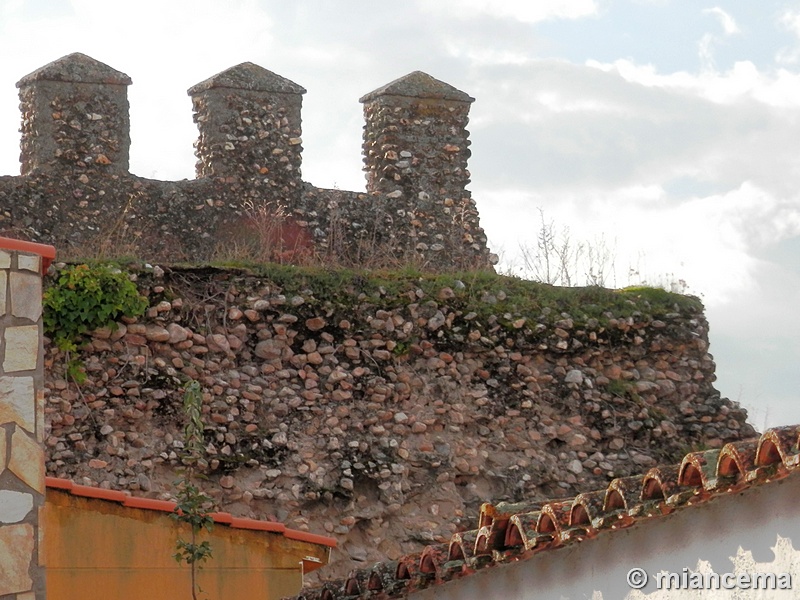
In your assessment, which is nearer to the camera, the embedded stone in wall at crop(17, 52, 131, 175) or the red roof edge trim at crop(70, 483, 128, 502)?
the red roof edge trim at crop(70, 483, 128, 502)

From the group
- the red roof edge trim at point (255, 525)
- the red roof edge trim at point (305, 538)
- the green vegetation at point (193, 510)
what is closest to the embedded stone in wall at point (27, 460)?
Answer: the green vegetation at point (193, 510)

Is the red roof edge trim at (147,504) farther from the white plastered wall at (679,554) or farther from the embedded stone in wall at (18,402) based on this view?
the white plastered wall at (679,554)

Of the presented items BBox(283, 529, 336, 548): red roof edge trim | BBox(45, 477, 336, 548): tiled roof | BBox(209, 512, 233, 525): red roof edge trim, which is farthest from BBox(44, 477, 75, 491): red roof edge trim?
BBox(283, 529, 336, 548): red roof edge trim

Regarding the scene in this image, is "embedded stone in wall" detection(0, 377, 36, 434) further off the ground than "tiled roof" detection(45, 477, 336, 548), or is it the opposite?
"embedded stone in wall" detection(0, 377, 36, 434)

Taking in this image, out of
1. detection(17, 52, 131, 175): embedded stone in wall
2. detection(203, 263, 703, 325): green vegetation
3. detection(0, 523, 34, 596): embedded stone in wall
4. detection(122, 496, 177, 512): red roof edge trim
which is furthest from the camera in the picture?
detection(17, 52, 131, 175): embedded stone in wall

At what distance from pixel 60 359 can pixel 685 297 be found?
636 centimetres

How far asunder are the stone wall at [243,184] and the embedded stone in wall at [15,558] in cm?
647

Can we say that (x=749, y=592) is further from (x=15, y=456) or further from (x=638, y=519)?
(x=15, y=456)

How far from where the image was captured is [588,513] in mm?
6383

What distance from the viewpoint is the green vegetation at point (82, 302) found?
1175 centimetres

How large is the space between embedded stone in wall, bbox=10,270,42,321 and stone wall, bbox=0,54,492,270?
6102 millimetres

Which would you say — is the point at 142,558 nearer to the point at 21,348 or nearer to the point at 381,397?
the point at 21,348

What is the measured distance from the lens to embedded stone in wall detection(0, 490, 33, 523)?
6824mm

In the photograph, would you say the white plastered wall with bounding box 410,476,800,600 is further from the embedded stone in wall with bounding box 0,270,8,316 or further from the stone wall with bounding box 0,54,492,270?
the stone wall with bounding box 0,54,492,270
